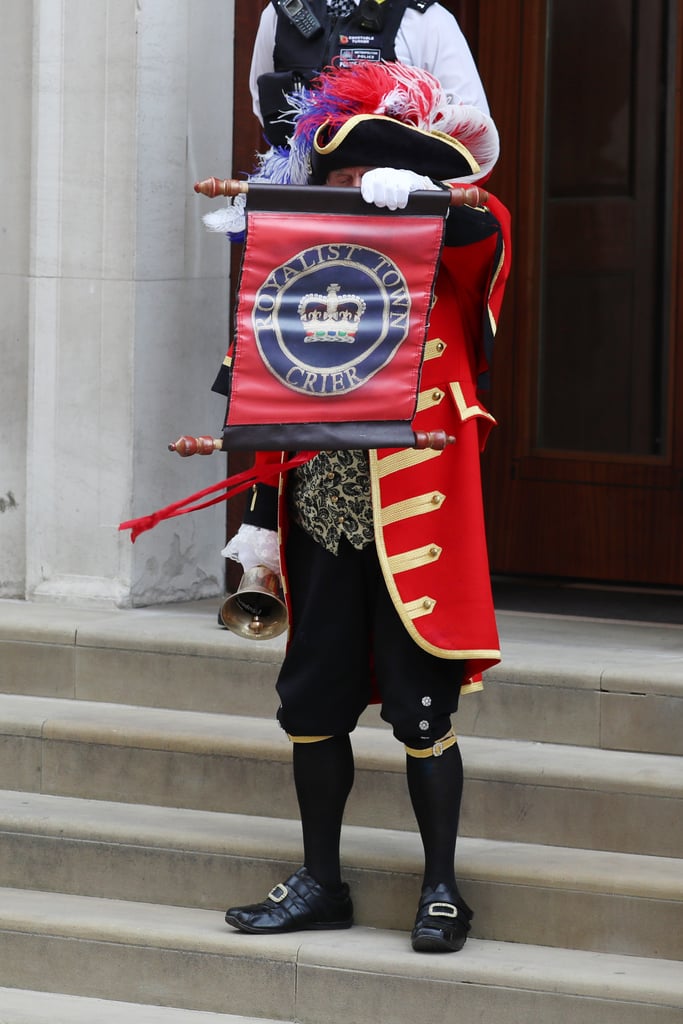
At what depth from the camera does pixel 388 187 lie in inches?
148

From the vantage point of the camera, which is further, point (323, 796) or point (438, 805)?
point (323, 796)

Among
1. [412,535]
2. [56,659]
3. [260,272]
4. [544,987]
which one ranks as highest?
[260,272]

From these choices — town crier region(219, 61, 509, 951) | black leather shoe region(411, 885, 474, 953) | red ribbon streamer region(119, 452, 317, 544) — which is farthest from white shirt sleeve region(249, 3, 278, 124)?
black leather shoe region(411, 885, 474, 953)

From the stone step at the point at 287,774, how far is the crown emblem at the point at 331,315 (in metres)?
1.35

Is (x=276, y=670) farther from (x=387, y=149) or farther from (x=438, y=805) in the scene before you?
(x=387, y=149)

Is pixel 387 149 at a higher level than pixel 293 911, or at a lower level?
higher

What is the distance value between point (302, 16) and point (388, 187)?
0.69m

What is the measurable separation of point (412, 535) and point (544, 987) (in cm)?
105

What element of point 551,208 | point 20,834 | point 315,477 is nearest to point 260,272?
point 315,477

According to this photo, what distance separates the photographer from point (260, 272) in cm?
387

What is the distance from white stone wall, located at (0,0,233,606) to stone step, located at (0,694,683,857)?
2.47 ft

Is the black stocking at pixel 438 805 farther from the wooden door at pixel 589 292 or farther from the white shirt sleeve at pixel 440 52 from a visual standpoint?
the wooden door at pixel 589 292

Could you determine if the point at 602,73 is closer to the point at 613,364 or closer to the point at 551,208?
the point at 551,208

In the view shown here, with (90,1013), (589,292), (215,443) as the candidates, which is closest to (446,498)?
(215,443)
